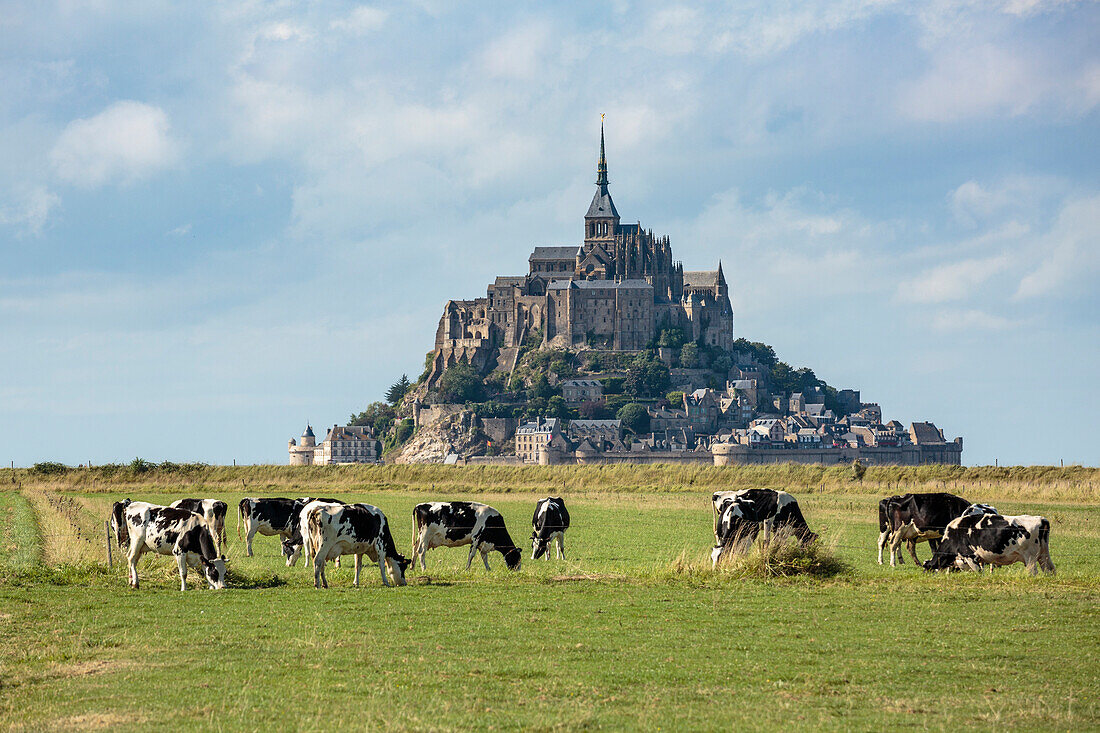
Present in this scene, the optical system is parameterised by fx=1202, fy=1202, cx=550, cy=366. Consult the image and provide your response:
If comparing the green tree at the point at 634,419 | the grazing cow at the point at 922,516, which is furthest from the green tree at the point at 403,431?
the grazing cow at the point at 922,516

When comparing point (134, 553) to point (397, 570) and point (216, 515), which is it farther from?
point (216, 515)

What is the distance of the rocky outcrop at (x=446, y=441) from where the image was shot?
150 metres

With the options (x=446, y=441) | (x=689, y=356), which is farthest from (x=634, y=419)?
(x=446, y=441)

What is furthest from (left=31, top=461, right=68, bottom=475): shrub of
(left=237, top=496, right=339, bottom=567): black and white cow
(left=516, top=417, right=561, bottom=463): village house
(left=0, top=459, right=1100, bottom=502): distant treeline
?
(left=516, top=417, right=561, bottom=463): village house

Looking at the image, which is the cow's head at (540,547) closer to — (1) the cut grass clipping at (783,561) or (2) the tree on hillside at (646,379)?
(1) the cut grass clipping at (783,561)

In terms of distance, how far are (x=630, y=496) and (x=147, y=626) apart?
35.5 m

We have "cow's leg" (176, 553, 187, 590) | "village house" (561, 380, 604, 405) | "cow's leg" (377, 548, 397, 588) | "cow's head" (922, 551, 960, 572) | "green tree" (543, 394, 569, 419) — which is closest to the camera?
"cow's leg" (176, 553, 187, 590)

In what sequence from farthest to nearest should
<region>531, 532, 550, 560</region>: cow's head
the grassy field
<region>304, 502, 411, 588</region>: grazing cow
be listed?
<region>531, 532, 550, 560</region>: cow's head, <region>304, 502, 411, 588</region>: grazing cow, the grassy field

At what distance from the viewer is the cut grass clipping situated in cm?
1919

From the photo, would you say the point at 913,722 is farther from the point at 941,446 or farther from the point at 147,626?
the point at 941,446

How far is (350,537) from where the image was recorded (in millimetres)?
18609

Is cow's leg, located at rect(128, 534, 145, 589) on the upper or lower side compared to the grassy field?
upper

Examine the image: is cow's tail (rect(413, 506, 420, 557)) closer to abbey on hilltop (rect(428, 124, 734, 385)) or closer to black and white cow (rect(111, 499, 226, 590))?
black and white cow (rect(111, 499, 226, 590))

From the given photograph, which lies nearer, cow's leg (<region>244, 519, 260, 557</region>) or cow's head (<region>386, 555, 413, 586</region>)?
cow's head (<region>386, 555, 413, 586</region>)
